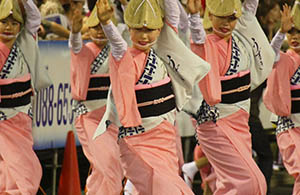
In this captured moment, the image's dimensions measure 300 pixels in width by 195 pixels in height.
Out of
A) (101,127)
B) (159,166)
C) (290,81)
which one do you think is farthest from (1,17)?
(290,81)

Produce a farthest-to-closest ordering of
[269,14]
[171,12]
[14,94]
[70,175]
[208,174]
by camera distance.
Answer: [269,14] < [208,174] < [70,175] < [14,94] < [171,12]

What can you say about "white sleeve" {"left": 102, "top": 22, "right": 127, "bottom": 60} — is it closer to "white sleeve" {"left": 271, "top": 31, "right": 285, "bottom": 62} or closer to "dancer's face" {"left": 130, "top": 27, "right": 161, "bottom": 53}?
"dancer's face" {"left": 130, "top": 27, "right": 161, "bottom": 53}

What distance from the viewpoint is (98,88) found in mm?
8477

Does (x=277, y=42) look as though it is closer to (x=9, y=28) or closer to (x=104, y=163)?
(x=104, y=163)

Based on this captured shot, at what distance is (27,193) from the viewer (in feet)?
24.8

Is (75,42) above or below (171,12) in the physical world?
below

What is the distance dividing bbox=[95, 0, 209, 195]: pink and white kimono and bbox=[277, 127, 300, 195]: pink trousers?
1.39 meters

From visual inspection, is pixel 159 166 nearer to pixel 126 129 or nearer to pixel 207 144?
pixel 126 129

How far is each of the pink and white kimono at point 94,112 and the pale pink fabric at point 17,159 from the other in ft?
2.06

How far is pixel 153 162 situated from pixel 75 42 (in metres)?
1.71

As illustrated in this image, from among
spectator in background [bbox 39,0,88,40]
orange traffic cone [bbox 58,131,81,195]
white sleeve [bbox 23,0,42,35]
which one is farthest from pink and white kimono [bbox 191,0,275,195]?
spectator in background [bbox 39,0,88,40]

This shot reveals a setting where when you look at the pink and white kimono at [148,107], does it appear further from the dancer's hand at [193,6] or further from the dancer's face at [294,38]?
the dancer's face at [294,38]

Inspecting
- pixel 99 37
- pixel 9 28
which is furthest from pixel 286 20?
pixel 9 28

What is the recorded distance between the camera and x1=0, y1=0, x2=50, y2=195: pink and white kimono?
7574 millimetres
